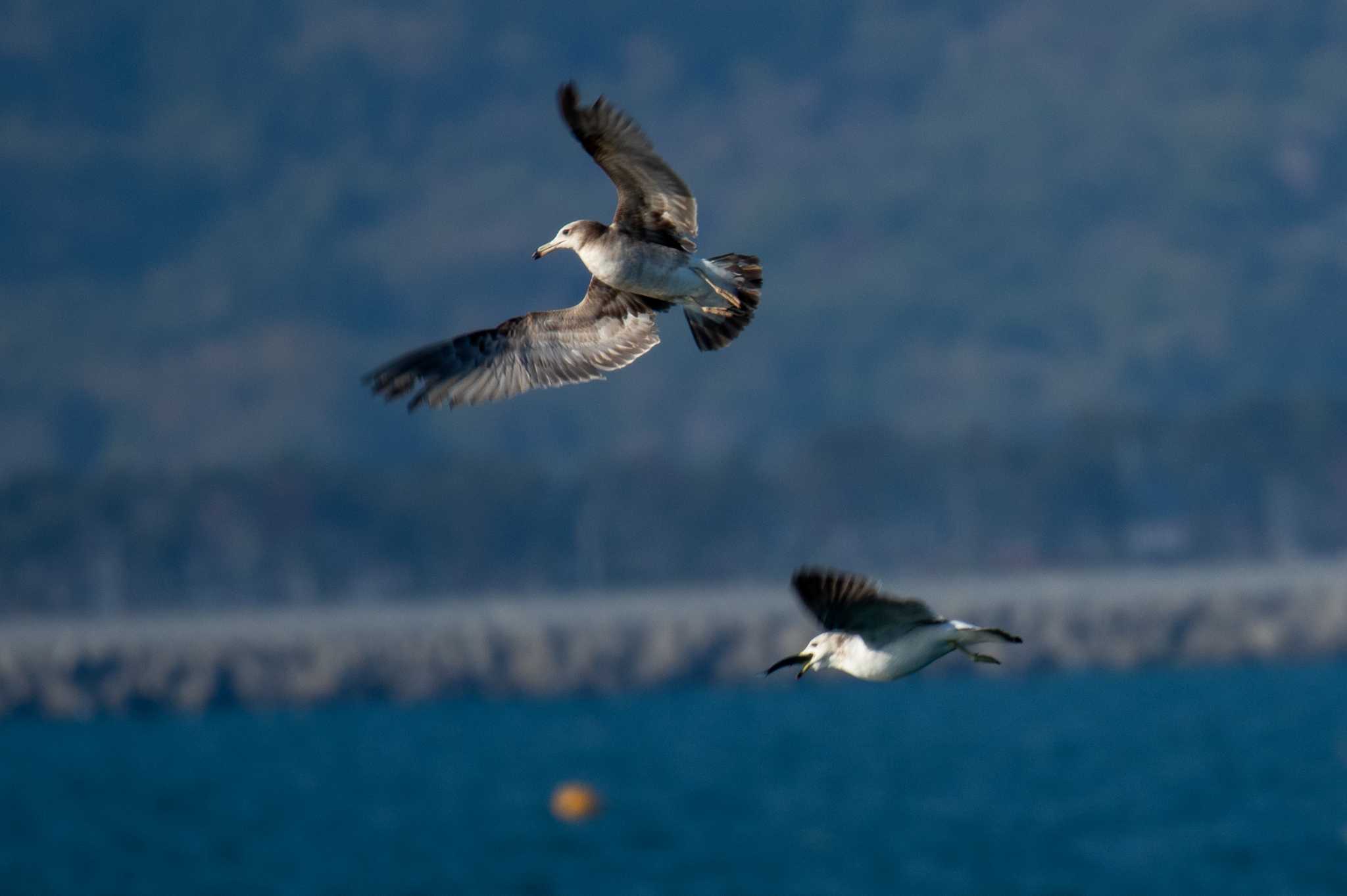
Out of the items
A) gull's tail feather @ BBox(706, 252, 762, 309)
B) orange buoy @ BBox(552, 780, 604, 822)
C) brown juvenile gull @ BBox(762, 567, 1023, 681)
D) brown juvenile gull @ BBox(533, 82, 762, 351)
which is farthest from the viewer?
orange buoy @ BBox(552, 780, 604, 822)

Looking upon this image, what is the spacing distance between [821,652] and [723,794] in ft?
149

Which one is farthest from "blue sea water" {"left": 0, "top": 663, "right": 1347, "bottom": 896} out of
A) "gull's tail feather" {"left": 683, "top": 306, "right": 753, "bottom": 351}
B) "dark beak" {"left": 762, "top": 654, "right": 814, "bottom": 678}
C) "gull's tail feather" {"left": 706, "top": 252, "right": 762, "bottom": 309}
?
"dark beak" {"left": 762, "top": 654, "right": 814, "bottom": 678}

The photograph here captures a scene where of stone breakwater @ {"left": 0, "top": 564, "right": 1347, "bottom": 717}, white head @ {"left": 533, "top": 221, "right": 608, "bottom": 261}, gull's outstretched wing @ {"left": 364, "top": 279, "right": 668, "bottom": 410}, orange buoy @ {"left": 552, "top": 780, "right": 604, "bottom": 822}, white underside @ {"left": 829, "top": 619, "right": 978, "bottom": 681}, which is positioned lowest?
white underside @ {"left": 829, "top": 619, "right": 978, "bottom": 681}

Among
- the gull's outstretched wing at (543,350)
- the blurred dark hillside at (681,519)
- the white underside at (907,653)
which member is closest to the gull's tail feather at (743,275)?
the gull's outstretched wing at (543,350)

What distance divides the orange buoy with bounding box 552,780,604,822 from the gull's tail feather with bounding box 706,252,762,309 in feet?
132

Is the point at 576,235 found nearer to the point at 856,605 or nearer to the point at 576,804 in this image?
the point at 856,605

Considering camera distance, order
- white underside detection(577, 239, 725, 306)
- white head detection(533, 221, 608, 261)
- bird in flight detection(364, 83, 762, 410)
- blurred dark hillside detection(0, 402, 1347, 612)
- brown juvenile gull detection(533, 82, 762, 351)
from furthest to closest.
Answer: blurred dark hillside detection(0, 402, 1347, 612), white head detection(533, 221, 608, 261), white underside detection(577, 239, 725, 306), brown juvenile gull detection(533, 82, 762, 351), bird in flight detection(364, 83, 762, 410)

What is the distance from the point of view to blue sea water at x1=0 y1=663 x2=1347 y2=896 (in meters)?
42.4

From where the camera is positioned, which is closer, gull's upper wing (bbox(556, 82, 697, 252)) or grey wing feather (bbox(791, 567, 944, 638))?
grey wing feather (bbox(791, 567, 944, 638))

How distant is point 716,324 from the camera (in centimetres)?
1245

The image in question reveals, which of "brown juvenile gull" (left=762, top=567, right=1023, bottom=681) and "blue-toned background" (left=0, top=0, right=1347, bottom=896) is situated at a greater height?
"blue-toned background" (left=0, top=0, right=1347, bottom=896)

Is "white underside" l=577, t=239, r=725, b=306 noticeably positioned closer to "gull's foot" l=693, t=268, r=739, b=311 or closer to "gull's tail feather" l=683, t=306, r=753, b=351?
"gull's foot" l=693, t=268, r=739, b=311

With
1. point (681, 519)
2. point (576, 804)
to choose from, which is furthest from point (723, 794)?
point (681, 519)

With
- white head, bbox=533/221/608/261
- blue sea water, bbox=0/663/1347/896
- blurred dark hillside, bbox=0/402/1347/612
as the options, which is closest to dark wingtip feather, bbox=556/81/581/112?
white head, bbox=533/221/608/261
